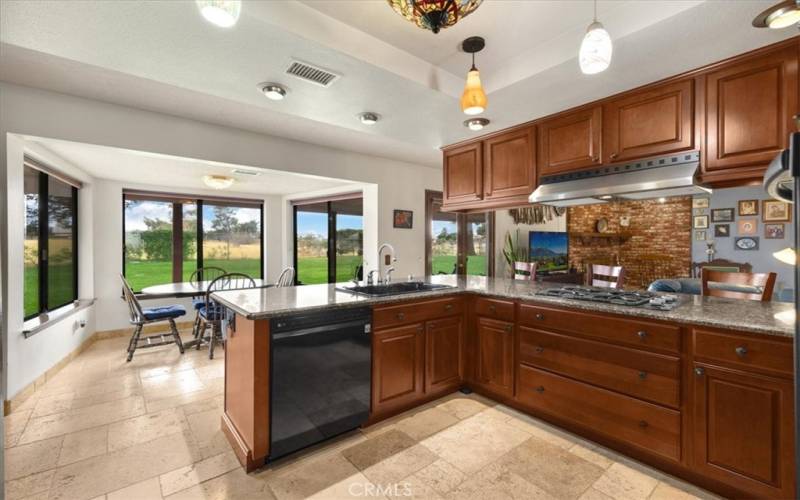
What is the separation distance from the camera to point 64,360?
3639mm

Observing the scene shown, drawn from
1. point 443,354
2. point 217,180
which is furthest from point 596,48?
point 217,180

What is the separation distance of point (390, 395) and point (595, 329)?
1.42 metres

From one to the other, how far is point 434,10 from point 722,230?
27.4 feet

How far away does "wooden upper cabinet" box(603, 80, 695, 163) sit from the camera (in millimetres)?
2168

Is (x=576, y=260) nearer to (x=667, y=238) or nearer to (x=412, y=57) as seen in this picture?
(x=667, y=238)

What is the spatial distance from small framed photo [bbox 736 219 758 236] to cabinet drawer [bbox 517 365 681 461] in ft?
22.9

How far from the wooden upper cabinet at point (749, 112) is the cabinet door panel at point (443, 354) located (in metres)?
1.93

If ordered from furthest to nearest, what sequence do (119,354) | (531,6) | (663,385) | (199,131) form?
(119,354) → (199,131) → (663,385) → (531,6)

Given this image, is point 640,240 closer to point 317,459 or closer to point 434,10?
point 317,459

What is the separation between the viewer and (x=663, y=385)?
1.95m

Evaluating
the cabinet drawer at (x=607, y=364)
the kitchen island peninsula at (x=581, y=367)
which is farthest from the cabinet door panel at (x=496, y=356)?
the cabinet drawer at (x=607, y=364)

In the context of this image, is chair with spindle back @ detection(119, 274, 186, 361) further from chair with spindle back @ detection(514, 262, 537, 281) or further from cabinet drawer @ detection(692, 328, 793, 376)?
cabinet drawer @ detection(692, 328, 793, 376)

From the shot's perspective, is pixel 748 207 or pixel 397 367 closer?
pixel 397 367

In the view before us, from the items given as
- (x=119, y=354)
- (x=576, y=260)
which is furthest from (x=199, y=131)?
(x=576, y=260)
